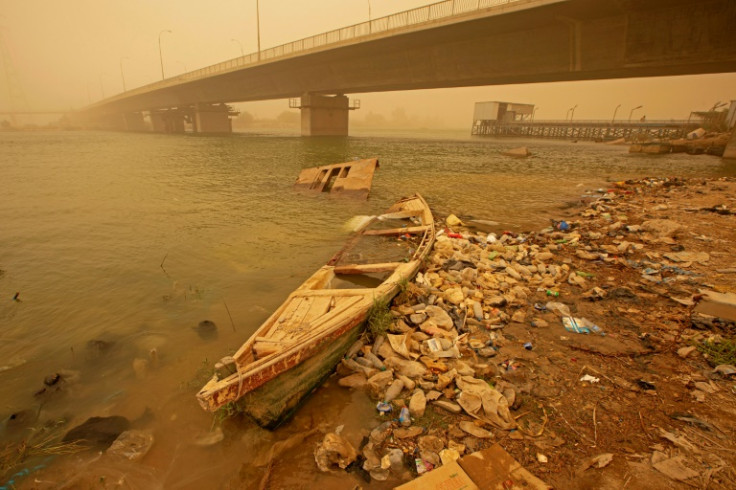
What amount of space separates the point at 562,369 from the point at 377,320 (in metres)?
2.44

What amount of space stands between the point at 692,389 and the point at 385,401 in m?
3.42

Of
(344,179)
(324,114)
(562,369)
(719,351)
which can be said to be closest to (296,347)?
(562,369)

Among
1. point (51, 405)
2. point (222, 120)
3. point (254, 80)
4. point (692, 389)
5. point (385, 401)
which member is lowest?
point (51, 405)

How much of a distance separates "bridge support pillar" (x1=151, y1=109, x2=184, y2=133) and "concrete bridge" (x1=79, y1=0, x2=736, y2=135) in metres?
28.2

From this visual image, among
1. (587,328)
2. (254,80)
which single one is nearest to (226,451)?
(587,328)

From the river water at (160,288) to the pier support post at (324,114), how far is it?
40527 millimetres

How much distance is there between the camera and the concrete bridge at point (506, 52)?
22.8 m

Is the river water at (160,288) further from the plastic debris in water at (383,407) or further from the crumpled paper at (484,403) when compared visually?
the crumpled paper at (484,403)

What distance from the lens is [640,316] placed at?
5.13 m

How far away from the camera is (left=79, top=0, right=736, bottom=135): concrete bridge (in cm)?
2283

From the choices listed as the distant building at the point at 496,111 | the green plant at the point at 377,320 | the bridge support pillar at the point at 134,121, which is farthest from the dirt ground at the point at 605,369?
the bridge support pillar at the point at 134,121

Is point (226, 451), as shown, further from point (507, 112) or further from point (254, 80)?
point (507, 112)

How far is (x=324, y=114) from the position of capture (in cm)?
5625

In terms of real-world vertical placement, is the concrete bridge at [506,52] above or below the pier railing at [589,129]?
above
